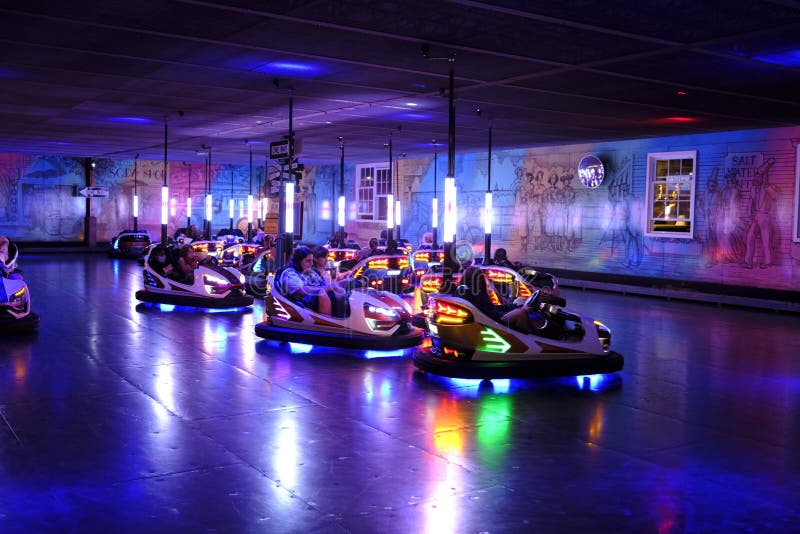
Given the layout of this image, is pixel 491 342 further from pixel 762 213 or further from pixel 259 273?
pixel 762 213

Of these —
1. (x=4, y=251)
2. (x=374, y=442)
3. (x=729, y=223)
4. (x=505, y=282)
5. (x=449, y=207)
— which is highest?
(x=449, y=207)

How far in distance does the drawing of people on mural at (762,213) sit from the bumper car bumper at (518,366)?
7216mm

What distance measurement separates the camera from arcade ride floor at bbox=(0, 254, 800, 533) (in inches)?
131

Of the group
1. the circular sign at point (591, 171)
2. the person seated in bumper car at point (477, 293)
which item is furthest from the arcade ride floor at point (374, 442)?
the circular sign at point (591, 171)

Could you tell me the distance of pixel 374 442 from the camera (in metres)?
4.43

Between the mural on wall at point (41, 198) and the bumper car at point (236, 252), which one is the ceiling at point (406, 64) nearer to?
the bumper car at point (236, 252)

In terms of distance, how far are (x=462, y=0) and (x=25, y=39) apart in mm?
3961

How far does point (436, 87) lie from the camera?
8898 millimetres

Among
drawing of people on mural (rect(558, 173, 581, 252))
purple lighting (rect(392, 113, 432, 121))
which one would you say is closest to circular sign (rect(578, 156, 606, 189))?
drawing of people on mural (rect(558, 173, 581, 252))

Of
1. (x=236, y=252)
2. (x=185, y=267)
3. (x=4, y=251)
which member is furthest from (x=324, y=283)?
(x=236, y=252)

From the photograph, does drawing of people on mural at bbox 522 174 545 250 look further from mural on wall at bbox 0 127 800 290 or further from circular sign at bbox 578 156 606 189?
circular sign at bbox 578 156 606 189

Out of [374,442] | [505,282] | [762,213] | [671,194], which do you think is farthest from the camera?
[671,194]

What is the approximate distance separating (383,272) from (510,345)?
4.94 m

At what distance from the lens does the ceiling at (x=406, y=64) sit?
5.61 metres
